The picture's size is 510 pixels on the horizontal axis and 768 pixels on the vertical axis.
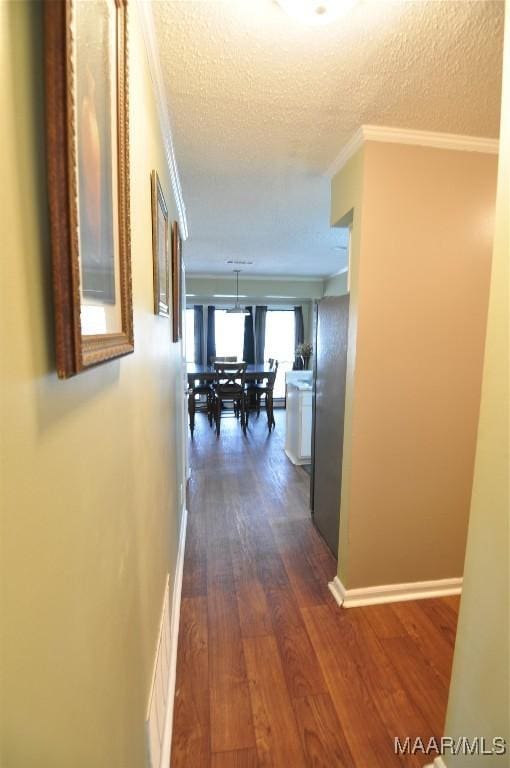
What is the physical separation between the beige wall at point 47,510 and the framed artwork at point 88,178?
2cm

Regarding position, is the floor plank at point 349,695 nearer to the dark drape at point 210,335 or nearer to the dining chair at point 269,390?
the dining chair at point 269,390

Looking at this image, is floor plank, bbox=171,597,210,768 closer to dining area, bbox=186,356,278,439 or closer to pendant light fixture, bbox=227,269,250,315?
dining area, bbox=186,356,278,439

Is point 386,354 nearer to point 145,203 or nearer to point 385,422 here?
point 385,422

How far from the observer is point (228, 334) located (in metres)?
7.24

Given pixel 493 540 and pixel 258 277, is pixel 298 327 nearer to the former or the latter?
pixel 258 277

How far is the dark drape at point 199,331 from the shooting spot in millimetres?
6941

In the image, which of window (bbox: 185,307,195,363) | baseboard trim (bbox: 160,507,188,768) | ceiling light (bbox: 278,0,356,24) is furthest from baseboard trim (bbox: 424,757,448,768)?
window (bbox: 185,307,195,363)

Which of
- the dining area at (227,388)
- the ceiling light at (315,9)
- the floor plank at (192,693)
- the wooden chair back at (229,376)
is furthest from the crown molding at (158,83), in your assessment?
the dining area at (227,388)

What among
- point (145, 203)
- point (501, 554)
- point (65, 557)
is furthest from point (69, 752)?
point (145, 203)

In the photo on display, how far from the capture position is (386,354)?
6.21 feet

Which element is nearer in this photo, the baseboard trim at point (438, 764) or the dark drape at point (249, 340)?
the baseboard trim at point (438, 764)

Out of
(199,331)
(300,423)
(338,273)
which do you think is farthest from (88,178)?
(199,331)

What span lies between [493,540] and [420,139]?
1.81 metres

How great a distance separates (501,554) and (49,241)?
116 centimetres
